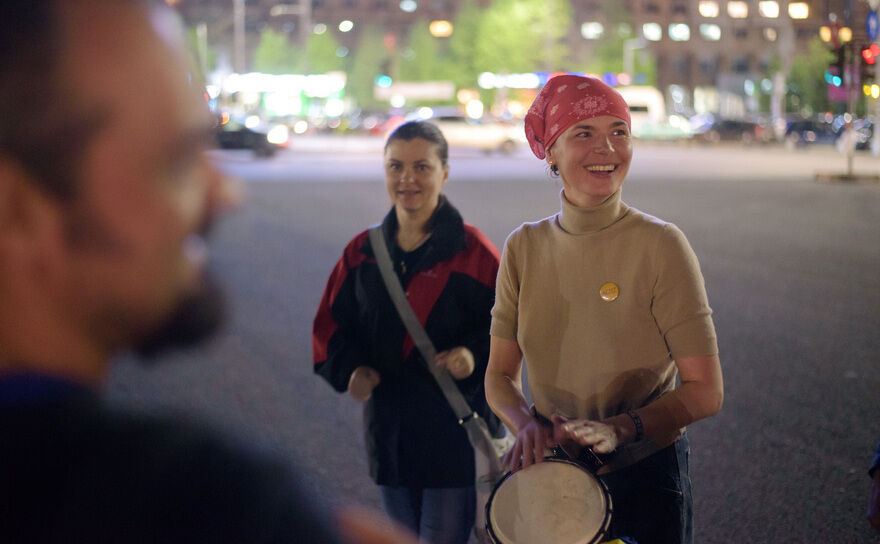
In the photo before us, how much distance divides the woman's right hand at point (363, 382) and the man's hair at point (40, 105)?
8.41 feet

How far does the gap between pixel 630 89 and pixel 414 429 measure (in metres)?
68.6

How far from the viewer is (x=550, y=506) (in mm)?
2010

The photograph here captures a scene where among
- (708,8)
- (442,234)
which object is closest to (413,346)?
(442,234)

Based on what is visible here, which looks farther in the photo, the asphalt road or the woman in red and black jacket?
the asphalt road

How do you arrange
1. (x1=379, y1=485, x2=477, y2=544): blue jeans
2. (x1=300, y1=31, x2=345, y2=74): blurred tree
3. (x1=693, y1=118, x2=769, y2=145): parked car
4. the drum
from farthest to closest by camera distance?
(x1=300, y1=31, x2=345, y2=74): blurred tree
(x1=693, y1=118, x2=769, y2=145): parked car
(x1=379, y1=485, x2=477, y2=544): blue jeans
the drum

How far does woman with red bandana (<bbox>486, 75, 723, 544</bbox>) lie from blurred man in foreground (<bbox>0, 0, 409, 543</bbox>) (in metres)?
1.54

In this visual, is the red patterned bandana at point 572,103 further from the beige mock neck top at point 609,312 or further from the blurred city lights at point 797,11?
the blurred city lights at point 797,11

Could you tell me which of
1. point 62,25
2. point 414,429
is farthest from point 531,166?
point 62,25

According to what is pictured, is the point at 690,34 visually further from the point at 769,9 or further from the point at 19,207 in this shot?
the point at 19,207

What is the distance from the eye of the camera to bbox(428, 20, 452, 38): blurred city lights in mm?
109500

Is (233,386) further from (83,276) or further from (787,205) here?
(787,205)

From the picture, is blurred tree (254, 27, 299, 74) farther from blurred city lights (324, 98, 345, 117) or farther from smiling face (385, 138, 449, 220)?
smiling face (385, 138, 449, 220)

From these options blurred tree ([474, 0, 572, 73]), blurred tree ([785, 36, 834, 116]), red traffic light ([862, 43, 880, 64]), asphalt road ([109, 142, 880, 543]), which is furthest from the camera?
blurred tree ([474, 0, 572, 73])

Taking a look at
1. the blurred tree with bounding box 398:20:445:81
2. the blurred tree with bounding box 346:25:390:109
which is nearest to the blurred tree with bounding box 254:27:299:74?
the blurred tree with bounding box 346:25:390:109
